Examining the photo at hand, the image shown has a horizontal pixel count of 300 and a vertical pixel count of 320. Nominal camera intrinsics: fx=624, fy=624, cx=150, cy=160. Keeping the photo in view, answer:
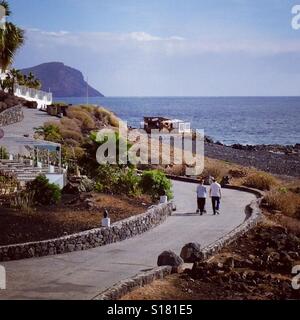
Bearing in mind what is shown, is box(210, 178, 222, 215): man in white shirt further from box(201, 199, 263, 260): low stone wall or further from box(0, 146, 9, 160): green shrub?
box(0, 146, 9, 160): green shrub

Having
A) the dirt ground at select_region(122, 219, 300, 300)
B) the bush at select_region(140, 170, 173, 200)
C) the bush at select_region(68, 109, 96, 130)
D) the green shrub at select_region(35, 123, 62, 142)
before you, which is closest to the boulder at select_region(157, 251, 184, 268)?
the dirt ground at select_region(122, 219, 300, 300)

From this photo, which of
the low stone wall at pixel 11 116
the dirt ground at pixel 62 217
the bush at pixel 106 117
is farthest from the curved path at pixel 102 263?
the bush at pixel 106 117

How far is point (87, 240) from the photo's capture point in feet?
48.9

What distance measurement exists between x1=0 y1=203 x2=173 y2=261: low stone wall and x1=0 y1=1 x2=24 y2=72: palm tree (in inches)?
410

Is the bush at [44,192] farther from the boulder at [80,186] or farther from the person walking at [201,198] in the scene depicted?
the person walking at [201,198]

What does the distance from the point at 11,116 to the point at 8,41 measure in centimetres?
1565

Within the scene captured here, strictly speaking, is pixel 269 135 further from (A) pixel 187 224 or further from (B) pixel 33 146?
(A) pixel 187 224

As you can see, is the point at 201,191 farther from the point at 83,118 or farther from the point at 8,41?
the point at 83,118

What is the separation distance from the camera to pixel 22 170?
2214 centimetres

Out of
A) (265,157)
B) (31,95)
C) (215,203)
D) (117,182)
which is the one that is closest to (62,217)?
(117,182)

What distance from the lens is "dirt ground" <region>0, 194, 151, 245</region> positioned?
1450 cm

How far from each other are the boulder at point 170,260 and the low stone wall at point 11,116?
27.5 m

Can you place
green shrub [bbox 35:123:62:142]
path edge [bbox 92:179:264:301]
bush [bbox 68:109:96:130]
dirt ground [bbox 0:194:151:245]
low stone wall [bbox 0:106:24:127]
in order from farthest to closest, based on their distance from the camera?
bush [bbox 68:109:96:130]
low stone wall [bbox 0:106:24:127]
green shrub [bbox 35:123:62:142]
dirt ground [bbox 0:194:151:245]
path edge [bbox 92:179:264:301]
